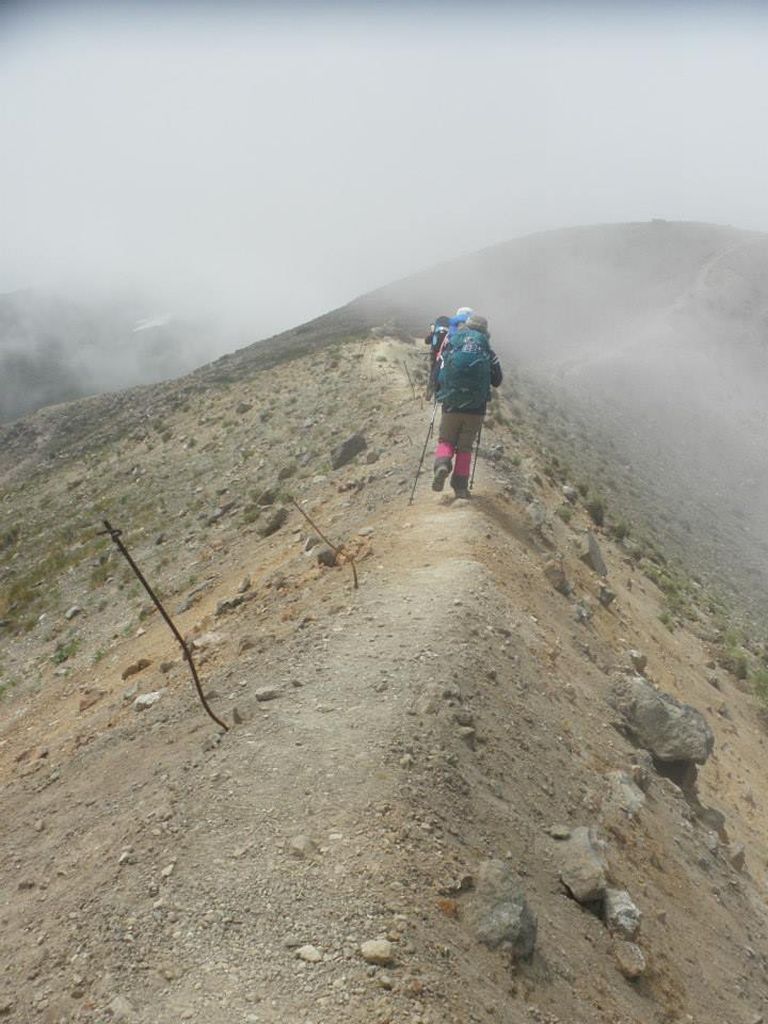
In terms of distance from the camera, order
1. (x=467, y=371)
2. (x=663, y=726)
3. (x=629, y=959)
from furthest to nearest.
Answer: (x=467, y=371)
(x=663, y=726)
(x=629, y=959)

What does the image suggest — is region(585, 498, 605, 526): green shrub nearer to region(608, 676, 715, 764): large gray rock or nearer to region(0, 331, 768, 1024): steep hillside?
region(0, 331, 768, 1024): steep hillside

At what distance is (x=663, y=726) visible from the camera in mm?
9773

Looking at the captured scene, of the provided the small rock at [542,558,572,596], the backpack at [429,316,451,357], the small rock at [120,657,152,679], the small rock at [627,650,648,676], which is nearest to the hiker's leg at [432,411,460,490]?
the small rock at [542,558,572,596]

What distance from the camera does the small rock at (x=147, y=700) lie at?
9523 millimetres

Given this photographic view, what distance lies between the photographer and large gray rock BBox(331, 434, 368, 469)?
1903cm

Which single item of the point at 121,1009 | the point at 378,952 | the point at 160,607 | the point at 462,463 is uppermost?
the point at 160,607

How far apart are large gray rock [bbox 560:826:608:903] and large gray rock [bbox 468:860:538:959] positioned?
29.6 inches

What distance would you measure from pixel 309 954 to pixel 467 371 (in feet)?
31.6

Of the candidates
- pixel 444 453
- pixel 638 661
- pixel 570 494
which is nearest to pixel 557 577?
pixel 638 661

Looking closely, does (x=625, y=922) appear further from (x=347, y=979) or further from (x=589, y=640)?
(x=589, y=640)

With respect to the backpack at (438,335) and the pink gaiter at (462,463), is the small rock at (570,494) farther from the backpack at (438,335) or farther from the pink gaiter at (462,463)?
the pink gaiter at (462,463)

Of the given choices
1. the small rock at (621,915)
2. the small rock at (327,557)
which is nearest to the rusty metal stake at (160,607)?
the small rock at (621,915)

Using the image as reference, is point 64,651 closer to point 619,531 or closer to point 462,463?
point 462,463

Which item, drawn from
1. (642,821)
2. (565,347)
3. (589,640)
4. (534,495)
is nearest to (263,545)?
(534,495)
